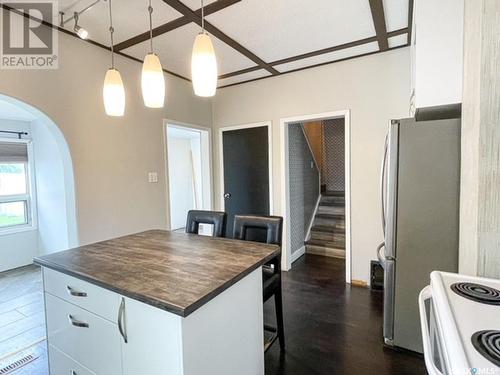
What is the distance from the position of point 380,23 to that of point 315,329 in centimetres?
274

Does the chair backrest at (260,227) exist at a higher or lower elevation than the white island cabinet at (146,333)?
higher

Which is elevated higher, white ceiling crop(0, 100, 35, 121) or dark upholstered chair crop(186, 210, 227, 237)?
white ceiling crop(0, 100, 35, 121)

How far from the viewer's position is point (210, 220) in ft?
7.70

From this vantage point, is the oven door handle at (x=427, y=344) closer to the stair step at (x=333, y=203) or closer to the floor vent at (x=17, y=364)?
the floor vent at (x=17, y=364)

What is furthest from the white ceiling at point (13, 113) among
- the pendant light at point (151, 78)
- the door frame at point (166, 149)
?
the pendant light at point (151, 78)

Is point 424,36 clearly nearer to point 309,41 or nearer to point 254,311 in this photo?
point 309,41

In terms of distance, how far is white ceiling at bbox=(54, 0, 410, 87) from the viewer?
1.95 m

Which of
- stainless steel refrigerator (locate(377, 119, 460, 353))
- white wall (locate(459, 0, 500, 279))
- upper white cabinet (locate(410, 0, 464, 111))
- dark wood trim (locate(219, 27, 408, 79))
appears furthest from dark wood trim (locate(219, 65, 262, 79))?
white wall (locate(459, 0, 500, 279))

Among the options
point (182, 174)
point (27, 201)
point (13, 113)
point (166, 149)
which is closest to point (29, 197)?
point (27, 201)

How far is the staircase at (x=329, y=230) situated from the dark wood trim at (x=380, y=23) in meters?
2.75

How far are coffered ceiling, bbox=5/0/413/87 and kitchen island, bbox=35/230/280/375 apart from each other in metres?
1.81

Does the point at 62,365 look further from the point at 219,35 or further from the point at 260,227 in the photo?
the point at 219,35

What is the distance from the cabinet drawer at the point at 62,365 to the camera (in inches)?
54.9

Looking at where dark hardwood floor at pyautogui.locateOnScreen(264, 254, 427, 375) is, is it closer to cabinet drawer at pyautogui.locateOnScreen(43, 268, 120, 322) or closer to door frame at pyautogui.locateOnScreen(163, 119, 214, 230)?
cabinet drawer at pyautogui.locateOnScreen(43, 268, 120, 322)
